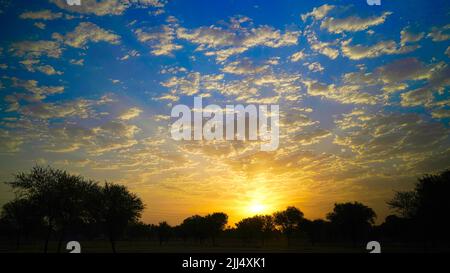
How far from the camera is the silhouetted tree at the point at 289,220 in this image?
160 metres

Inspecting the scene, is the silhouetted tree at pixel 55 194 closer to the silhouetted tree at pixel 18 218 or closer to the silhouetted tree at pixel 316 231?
the silhouetted tree at pixel 18 218

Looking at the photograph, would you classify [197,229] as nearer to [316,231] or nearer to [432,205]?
[316,231]

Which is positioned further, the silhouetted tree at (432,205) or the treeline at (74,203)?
the silhouetted tree at (432,205)

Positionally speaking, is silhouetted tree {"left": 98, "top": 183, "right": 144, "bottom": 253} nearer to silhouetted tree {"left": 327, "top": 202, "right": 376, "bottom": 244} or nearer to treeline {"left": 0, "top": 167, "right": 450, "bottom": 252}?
treeline {"left": 0, "top": 167, "right": 450, "bottom": 252}

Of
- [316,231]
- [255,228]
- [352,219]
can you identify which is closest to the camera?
[352,219]

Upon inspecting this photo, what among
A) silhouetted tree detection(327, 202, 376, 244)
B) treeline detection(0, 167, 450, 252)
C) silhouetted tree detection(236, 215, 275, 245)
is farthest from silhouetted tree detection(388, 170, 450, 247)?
silhouetted tree detection(236, 215, 275, 245)

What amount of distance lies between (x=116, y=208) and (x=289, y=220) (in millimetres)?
117224

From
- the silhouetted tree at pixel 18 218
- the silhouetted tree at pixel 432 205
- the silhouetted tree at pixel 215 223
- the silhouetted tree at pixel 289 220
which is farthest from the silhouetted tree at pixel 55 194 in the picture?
the silhouetted tree at pixel 289 220

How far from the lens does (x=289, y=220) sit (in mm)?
160750

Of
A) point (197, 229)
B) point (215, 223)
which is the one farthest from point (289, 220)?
point (197, 229)

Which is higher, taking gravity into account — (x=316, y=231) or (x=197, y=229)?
(x=197, y=229)

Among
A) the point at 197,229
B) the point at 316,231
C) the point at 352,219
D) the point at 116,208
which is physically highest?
the point at 116,208

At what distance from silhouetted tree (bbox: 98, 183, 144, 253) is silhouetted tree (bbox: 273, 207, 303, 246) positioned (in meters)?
111

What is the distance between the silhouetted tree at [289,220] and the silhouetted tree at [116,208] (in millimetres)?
111205
